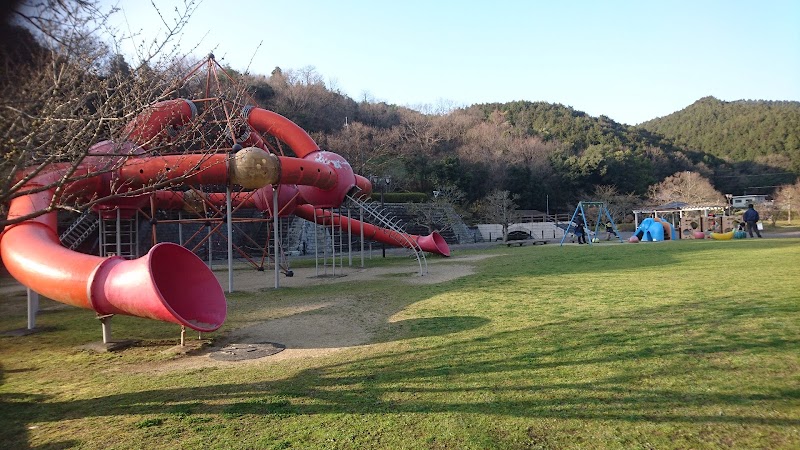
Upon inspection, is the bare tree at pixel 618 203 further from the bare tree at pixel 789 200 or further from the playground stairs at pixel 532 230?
the bare tree at pixel 789 200

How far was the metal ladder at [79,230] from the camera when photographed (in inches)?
734

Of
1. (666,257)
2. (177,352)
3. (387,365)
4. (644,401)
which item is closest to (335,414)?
(387,365)

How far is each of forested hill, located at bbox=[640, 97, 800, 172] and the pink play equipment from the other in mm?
62084

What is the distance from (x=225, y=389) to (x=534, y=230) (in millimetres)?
39799

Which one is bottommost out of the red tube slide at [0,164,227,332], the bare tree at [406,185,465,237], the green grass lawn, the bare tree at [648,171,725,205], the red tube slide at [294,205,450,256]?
the green grass lawn

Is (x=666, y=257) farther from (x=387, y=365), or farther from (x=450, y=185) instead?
(x=450, y=185)

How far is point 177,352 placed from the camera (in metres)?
6.93

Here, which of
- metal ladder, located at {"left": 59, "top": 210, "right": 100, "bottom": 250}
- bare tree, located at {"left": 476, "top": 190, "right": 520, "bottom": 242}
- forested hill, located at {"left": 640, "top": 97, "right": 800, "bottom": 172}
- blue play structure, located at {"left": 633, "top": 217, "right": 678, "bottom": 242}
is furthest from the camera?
forested hill, located at {"left": 640, "top": 97, "right": 800, "bottom": 172}

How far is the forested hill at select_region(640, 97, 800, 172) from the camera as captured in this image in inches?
2378

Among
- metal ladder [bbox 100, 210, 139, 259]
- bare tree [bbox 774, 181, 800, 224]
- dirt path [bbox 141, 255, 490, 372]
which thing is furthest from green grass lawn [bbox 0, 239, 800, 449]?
bare tree [bbox 774, 181, 800, 224]

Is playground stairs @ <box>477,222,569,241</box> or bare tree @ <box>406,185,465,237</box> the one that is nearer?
bare tree @ <box>406,185,465,237</box>

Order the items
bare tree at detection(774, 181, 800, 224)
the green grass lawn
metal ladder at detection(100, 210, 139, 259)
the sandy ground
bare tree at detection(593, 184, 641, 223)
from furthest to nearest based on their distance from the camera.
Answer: bare tree at detection(593, 184, 641, 223), bare tree at detection(774, 181, 800, 224), metal ladder at detection(100, 210, 139, 259), the sandy ground, the green grass lawn

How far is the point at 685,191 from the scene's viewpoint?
4966cm

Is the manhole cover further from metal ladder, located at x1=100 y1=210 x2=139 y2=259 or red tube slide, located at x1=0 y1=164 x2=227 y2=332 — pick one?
metal ladder, located at x1=100 y1=210 x2=139 y2=259
